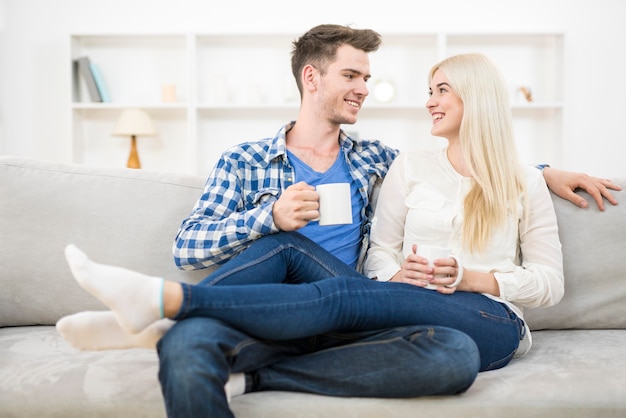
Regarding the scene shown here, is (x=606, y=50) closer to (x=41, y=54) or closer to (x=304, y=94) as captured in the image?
(x=304, y=94)

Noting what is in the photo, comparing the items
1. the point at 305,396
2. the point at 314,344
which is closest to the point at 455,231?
the point at 314,344

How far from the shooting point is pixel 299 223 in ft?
5.12

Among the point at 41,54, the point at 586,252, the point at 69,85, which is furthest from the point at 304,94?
the point at 41,54

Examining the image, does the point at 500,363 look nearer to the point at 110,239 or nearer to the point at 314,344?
the point at 314,344

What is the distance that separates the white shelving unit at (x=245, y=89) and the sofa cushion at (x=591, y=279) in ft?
9.89

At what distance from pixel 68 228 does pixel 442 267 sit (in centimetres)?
96

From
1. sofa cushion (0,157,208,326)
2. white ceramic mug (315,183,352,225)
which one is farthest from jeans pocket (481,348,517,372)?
sofa cushion (0,157,208,326)

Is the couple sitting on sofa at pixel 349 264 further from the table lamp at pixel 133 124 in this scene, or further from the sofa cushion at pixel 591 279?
the table lamp at pixel 133 124

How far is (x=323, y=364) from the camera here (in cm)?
132

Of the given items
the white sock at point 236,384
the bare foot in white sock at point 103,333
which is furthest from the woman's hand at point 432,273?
the bare foot in white sock at point 103,333

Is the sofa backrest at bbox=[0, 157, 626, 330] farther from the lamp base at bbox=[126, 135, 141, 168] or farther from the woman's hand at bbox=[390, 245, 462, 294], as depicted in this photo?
the lamp base at bbox=[126, 135, 141, 168]

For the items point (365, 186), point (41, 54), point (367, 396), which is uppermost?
point (41, 54)

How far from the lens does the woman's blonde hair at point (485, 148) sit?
1664 millimetres

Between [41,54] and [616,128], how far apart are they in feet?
13.5
